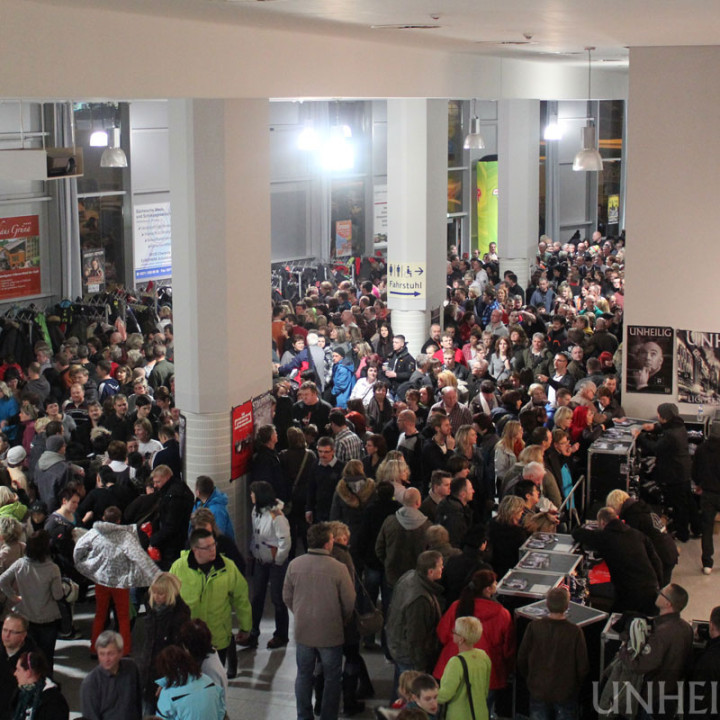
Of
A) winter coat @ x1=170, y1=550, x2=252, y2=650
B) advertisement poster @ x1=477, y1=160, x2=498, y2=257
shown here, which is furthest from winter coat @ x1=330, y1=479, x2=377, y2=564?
advertisement poster @ x1=477, y1=160, x2=498, y2=257

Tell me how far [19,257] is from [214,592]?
11264 millimetres

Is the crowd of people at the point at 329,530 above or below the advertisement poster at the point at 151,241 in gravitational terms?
below

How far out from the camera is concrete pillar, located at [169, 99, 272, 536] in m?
9.18

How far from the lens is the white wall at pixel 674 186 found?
1060 cm

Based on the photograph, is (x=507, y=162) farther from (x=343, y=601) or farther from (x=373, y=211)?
(x=343, y=601)

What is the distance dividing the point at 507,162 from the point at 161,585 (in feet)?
52.1

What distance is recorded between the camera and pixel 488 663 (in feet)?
20.4

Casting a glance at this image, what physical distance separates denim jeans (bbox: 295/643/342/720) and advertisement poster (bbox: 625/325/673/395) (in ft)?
16.9

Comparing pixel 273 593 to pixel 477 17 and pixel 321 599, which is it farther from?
pixel 477 17

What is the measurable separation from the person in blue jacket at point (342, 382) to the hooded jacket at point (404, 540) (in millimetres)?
4395

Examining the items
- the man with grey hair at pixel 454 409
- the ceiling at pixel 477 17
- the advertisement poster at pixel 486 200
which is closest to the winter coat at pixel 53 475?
the man with grey hair at pixel 454 409

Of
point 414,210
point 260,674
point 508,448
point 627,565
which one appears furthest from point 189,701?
point 414,210

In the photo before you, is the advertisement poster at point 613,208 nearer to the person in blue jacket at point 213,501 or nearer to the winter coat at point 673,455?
the winter coat at point 673,455

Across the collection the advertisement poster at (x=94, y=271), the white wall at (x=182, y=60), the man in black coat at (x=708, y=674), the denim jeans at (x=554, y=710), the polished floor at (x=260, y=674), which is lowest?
the polished floor at (x=260, y=674)
